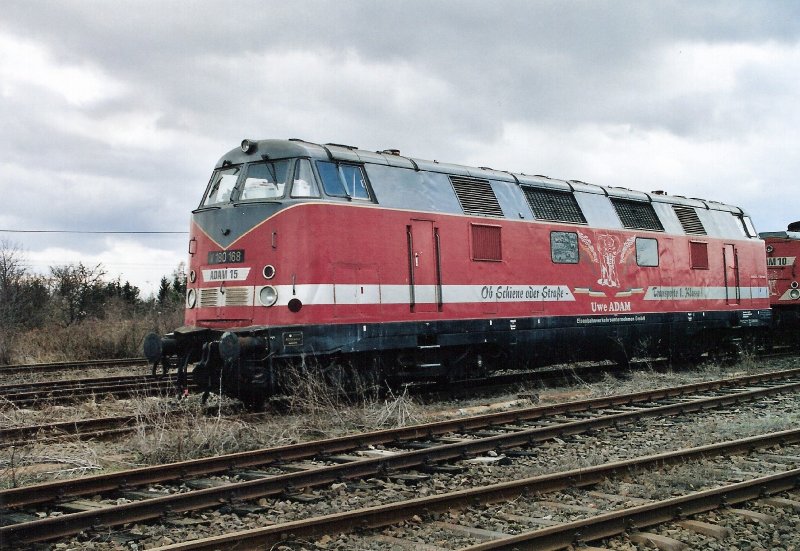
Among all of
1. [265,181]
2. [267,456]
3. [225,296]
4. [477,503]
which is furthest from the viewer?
[265,181]

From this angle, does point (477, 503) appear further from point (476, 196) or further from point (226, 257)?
point (476, 196)

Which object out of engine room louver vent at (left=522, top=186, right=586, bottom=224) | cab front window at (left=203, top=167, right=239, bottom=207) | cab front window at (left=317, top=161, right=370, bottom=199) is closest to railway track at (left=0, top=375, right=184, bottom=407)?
cab front window at (left=203, top=167, right=239, bottom=207)

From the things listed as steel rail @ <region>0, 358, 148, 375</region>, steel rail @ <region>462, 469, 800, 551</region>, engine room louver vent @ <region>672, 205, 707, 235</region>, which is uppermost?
engine room louver vent @ <region>672, 205, 707, 235</region>

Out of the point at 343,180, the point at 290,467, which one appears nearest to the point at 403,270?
the point at 343,180

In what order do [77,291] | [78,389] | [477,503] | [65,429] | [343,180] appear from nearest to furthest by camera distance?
[477,503], [65,429], [343,180], [78,389], [77,291]

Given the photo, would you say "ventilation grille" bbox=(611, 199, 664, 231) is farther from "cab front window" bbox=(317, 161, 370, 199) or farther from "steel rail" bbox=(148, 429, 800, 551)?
"steel rail" bbox=(148, 429, 800, 551)

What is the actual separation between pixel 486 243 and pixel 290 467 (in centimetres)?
Answer: 600

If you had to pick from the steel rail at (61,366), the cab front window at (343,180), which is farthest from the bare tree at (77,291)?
the cab front window at (343,180)

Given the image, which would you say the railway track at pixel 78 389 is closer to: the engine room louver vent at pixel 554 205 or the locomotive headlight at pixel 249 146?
the locomotive headlight at pixel 249 146

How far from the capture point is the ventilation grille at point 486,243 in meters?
12.0

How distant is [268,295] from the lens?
982 cm

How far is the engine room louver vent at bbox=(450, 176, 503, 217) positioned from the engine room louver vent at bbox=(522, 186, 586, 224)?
998 mm

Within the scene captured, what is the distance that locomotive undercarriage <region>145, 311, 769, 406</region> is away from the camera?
9.56 meters

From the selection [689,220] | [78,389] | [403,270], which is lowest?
[78,389]
